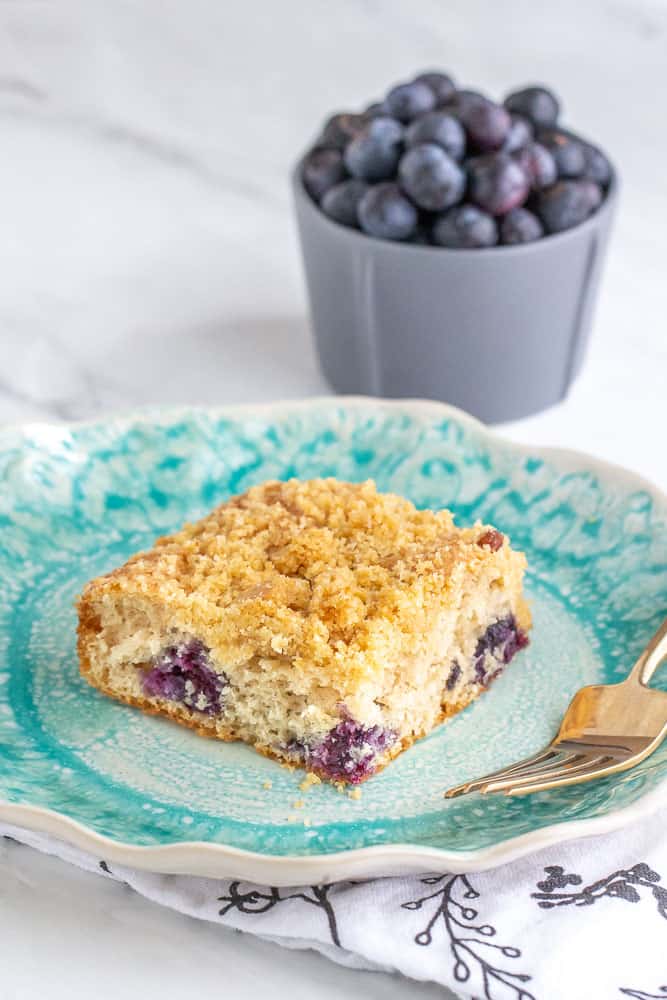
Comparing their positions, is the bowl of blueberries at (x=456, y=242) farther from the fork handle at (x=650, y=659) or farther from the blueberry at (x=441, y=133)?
the fork handle at (x=650, y=659)

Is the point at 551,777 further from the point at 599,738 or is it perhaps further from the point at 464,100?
the point at 464,100

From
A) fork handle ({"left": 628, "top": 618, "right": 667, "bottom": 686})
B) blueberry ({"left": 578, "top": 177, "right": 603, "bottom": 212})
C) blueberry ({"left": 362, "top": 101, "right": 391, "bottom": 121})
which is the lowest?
fork handle ({"left": 628, "top": 618, "right": 667, "bottom": 686})

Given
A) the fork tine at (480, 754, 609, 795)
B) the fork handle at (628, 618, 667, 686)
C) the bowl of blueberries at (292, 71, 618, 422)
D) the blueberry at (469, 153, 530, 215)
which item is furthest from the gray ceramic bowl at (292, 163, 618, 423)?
the fork tine at (480, 754, 609, 795)

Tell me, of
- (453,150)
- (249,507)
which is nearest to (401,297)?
(453,150)

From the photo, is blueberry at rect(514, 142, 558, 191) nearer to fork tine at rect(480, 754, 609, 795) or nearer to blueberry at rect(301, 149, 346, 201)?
blueberry at rect(301, 149, 346, 201)

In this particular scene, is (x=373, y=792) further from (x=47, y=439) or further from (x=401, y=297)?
(x=401, y=297)


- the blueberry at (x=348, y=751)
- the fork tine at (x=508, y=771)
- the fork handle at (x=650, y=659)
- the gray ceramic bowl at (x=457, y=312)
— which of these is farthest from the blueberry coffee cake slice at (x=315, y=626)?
the gray ceramic bowl at (x=457, y=312)
